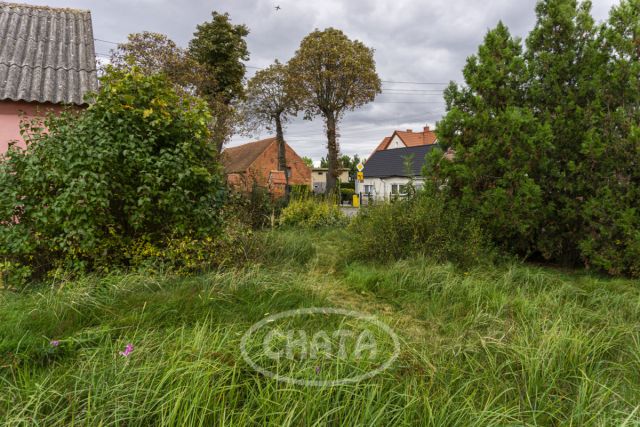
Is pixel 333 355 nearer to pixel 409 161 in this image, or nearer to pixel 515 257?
pixel 515 257

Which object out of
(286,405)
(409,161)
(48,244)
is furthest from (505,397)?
(409,161)

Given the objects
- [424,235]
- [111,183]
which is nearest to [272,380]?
[111,183]

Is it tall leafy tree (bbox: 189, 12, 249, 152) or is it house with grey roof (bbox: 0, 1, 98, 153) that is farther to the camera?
tall leafy tree (bbox: 189, 12, 249, 152)

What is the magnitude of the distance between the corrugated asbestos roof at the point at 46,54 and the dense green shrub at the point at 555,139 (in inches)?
239

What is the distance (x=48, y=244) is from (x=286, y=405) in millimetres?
3376

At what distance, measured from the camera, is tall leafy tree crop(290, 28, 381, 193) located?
21219 millimetres

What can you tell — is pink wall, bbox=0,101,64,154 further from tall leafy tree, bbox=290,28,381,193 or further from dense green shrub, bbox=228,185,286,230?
tall leafy tree, bbox=290,28,381,193

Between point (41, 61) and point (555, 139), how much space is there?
28.6 feet

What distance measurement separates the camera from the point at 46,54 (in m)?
6.98

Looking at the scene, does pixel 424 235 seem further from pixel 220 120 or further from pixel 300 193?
pixel 220 120

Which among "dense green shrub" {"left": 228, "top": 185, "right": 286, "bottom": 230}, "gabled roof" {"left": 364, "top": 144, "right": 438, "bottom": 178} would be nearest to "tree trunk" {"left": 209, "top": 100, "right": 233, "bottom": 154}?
"dense green shrub" {"left": 228, "top": 185, "right": 286, "bottom": 230}

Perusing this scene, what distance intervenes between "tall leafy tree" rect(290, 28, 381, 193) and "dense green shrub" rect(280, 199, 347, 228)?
9565 mm

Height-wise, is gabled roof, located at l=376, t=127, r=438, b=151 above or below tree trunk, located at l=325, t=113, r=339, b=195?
above

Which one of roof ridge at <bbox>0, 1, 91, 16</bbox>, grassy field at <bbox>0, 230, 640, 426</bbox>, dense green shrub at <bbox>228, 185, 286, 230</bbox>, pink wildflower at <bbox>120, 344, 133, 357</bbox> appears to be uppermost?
roof ridge at <bbox>0, 1, 91, 16</bbox>
